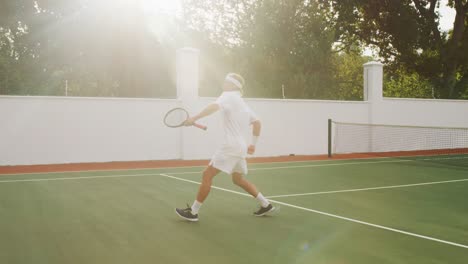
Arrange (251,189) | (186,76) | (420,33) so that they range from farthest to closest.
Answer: (420,33), (186,76), (251,189)

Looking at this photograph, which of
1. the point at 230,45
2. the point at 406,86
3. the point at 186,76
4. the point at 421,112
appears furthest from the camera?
the point at 406,86

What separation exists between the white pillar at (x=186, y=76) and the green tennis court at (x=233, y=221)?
508 centimetres

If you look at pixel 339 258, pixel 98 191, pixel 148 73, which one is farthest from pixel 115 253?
pixel 148 73

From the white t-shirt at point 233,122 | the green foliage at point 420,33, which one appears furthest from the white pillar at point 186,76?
the green foliage at point 420,33

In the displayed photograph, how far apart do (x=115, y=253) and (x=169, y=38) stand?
31.2 metres

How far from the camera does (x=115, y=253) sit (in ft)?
18.0

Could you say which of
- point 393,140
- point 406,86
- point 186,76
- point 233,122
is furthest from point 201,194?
point 406,86

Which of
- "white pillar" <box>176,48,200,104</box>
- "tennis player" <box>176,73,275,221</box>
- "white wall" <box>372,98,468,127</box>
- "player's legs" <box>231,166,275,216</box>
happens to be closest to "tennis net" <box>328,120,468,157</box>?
"white wall" <box>372,98,468,127</box>

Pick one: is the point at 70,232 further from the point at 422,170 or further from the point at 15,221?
the point at 422,170

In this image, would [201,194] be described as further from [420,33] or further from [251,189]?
[420,33]

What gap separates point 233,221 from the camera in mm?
7270

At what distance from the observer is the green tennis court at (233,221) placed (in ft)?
18.1

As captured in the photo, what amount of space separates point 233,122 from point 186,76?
1047cm

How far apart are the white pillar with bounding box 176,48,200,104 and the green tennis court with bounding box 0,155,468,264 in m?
5.08
